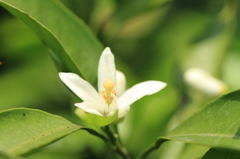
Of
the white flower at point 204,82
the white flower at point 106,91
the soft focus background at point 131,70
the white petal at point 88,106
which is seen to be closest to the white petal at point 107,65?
the white flower at point 106,91

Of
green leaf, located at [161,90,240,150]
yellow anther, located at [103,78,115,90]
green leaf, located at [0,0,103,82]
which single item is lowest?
green leaf, located at [161,90,240,150]

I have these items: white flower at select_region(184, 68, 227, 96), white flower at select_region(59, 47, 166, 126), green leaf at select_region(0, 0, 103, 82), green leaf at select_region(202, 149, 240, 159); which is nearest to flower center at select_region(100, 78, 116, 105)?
white flower at select_region(59, 47, 166, 126)

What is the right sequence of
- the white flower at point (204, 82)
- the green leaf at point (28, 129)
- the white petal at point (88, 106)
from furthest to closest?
1. the white flower at point (204, 82)
2. the white petal at point (88, 106)
3. the green leaf at point (28, 129)

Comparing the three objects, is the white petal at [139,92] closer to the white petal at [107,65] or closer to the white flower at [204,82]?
the white petal at [107,65]

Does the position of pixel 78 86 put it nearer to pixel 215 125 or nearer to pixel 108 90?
pixel 108 90

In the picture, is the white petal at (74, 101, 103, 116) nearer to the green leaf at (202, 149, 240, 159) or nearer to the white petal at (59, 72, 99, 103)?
the white petal at (59, 72, 99, 103)

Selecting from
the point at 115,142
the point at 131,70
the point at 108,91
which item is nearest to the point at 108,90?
the point at 108,91
